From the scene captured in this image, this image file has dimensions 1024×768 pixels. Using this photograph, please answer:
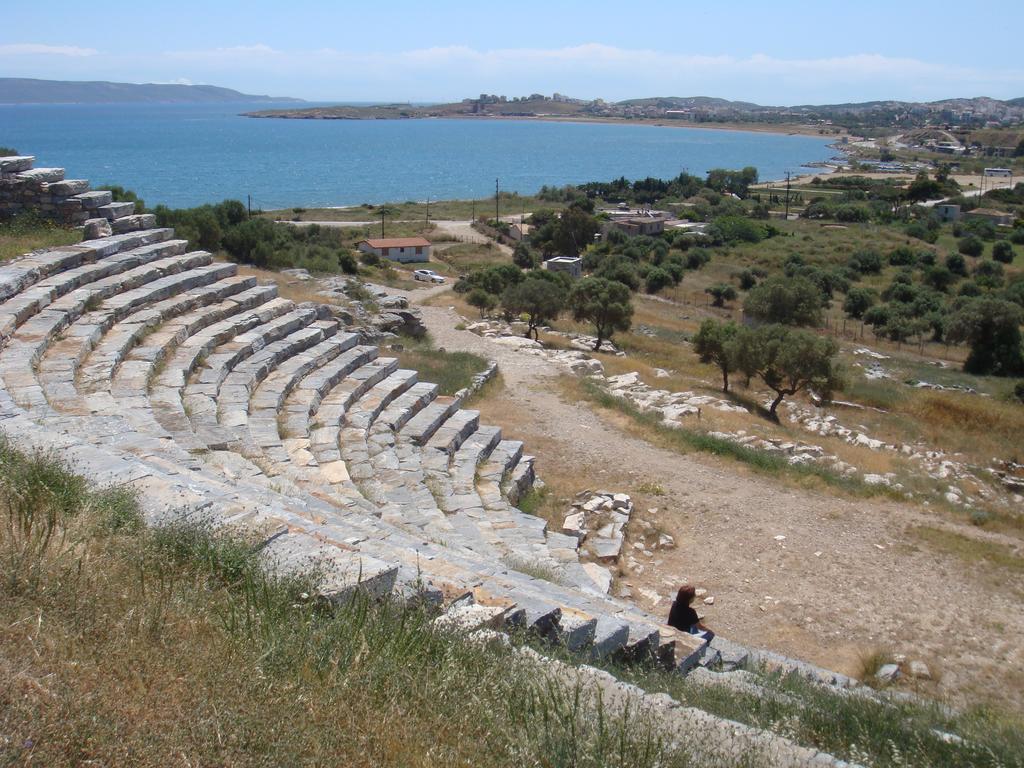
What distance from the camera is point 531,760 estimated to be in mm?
3195

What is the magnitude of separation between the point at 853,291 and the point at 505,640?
45847 mm

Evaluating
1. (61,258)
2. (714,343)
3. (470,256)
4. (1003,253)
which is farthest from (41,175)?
(1003,253)

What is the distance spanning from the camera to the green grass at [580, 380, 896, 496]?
13.3 metres

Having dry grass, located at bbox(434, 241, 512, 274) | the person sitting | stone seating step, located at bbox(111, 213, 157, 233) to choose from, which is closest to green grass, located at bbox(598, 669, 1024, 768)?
the person sitting

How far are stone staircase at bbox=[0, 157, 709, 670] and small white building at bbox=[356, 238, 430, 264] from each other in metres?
33.9

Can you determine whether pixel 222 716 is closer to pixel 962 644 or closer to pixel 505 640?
pixel 505 640

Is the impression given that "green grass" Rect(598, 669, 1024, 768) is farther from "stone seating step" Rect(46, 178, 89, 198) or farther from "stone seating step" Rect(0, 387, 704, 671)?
"stone seating step" Rect(46, 178, 89, 198)

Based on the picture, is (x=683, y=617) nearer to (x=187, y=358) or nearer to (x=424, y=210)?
(x=187, y=358)

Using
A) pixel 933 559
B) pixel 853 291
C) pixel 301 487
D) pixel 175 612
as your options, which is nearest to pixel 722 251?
pixel 853 291

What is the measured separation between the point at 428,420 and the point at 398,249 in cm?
3887

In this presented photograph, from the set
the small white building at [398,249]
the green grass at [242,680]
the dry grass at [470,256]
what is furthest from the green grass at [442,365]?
the dry grass at [470,256]

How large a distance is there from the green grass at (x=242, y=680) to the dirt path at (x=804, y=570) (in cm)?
569

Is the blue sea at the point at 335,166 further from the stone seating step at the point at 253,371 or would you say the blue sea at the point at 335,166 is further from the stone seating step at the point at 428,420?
the stone seating step at the point at 428,420

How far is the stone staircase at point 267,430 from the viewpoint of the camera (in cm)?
575
